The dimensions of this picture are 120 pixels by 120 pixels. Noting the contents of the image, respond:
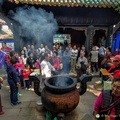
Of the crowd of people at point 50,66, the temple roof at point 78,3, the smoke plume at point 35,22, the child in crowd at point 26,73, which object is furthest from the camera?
the smoke plume at point 35,22

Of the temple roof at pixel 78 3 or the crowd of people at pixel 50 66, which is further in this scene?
the temple roof at pixel 78 3

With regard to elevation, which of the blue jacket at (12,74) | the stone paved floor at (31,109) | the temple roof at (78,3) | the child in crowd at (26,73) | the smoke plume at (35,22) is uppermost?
the temple roof at (78,3)

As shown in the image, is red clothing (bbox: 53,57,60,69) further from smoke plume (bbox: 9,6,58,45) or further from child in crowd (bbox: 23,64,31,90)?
smoke plume (bbox: 9,6,58,45)

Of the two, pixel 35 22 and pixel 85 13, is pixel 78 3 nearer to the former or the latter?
pixel 85 13

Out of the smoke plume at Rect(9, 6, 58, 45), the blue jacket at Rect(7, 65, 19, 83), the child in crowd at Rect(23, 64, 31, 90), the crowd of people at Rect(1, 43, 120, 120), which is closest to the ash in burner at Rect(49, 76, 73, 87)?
the crowd of people at Rect(1, 43, 120, 120)

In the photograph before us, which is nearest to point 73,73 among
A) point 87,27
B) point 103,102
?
point 87,27

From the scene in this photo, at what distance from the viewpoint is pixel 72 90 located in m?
3.29

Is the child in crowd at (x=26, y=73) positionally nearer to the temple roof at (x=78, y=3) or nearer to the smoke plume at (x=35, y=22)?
the smoke plume at (x=35, y=22)

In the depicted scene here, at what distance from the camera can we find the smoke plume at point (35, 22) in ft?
21.3

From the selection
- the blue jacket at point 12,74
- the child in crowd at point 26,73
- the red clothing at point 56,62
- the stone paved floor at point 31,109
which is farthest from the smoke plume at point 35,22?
the stone paved floor at point 31,109

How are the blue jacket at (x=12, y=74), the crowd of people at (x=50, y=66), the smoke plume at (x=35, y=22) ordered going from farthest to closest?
1. the smoke plume at (x=35, y=22)
2. the blue jacket at (x=12, y=74)
3. the crowd of people at (x=50, y=66)

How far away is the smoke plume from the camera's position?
6496mm

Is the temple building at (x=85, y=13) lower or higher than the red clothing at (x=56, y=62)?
higher

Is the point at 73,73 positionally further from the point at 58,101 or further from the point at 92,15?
the point at 58,101
